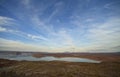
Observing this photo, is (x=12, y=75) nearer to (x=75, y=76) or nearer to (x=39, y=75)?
(x=39, y=75)

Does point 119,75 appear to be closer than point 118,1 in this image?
Yes

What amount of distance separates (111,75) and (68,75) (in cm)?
298

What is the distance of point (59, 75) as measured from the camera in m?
7.21

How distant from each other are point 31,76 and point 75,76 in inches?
119

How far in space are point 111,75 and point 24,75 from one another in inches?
240

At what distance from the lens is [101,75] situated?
23.2 ft

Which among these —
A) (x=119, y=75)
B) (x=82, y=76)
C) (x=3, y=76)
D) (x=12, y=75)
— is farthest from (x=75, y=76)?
(x=3, y=76)

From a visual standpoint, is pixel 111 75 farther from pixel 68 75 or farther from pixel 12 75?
pixel 12 75

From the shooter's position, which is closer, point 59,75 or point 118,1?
point 59,75

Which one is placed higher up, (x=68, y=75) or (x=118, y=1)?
(x=118, y=1)

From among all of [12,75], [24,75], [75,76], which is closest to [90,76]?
[75,76]

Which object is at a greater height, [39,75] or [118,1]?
[118,1]

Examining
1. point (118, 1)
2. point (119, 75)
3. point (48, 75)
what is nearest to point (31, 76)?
point (48, 75)

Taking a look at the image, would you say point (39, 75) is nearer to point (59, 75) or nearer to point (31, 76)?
point (31, 76)
